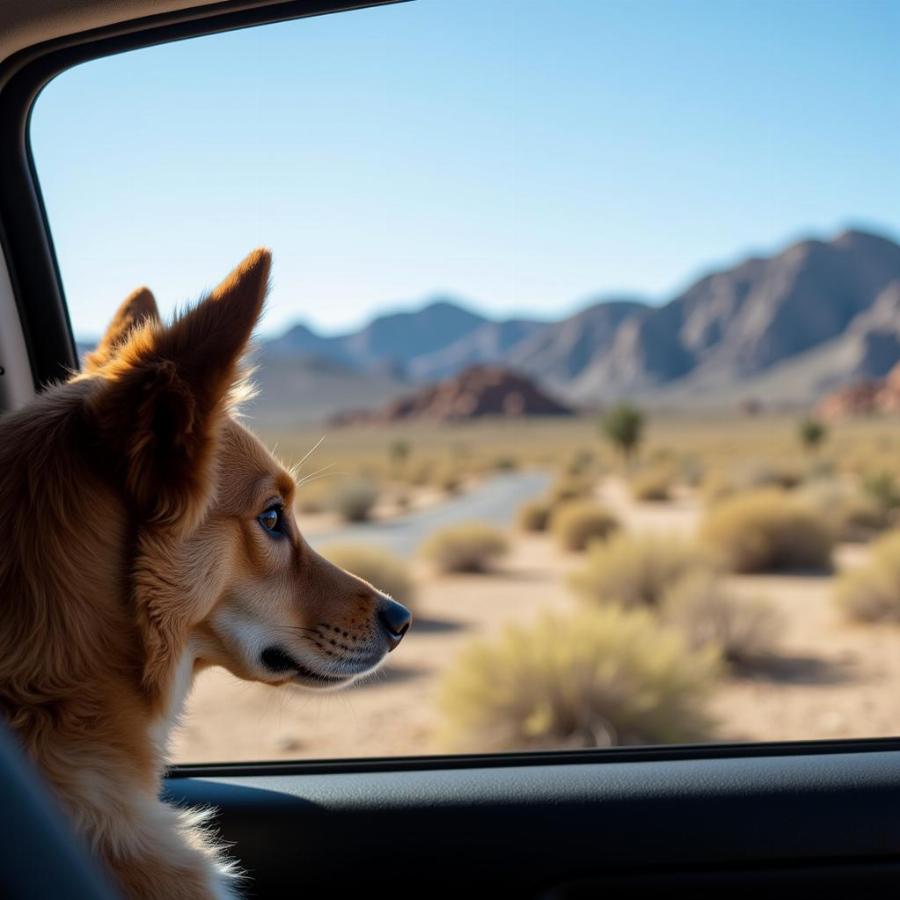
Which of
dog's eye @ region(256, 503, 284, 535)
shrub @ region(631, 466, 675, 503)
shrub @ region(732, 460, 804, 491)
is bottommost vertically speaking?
shrub @ region(732, 460, 804, 491)

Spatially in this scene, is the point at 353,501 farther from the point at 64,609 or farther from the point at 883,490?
the point at 64,609

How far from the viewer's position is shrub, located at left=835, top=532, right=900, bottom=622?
37.6 ft

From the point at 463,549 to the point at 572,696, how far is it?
32.0ft

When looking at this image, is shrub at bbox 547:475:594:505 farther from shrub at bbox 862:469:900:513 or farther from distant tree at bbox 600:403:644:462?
distant tree at bbox 600:403:644:462

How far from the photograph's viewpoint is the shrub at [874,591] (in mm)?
11445

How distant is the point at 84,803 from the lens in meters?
1.77

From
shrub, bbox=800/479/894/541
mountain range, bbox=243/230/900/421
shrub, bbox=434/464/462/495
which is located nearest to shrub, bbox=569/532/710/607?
shrub, bbox=800/479/894/541

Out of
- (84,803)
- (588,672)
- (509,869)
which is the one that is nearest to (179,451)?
(84,803)

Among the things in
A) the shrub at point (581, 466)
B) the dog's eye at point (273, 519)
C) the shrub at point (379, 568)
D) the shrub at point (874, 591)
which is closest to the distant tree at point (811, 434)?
the shrub at point (581, 466)

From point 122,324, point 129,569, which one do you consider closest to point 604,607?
point 122,324

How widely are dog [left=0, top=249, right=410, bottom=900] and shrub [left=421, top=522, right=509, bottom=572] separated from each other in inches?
573

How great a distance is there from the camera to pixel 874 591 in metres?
11.5

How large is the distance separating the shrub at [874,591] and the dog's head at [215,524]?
1012 centimetres

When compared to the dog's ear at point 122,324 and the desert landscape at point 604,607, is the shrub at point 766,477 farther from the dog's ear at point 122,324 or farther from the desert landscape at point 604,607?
the dog's ear at point 122,324
